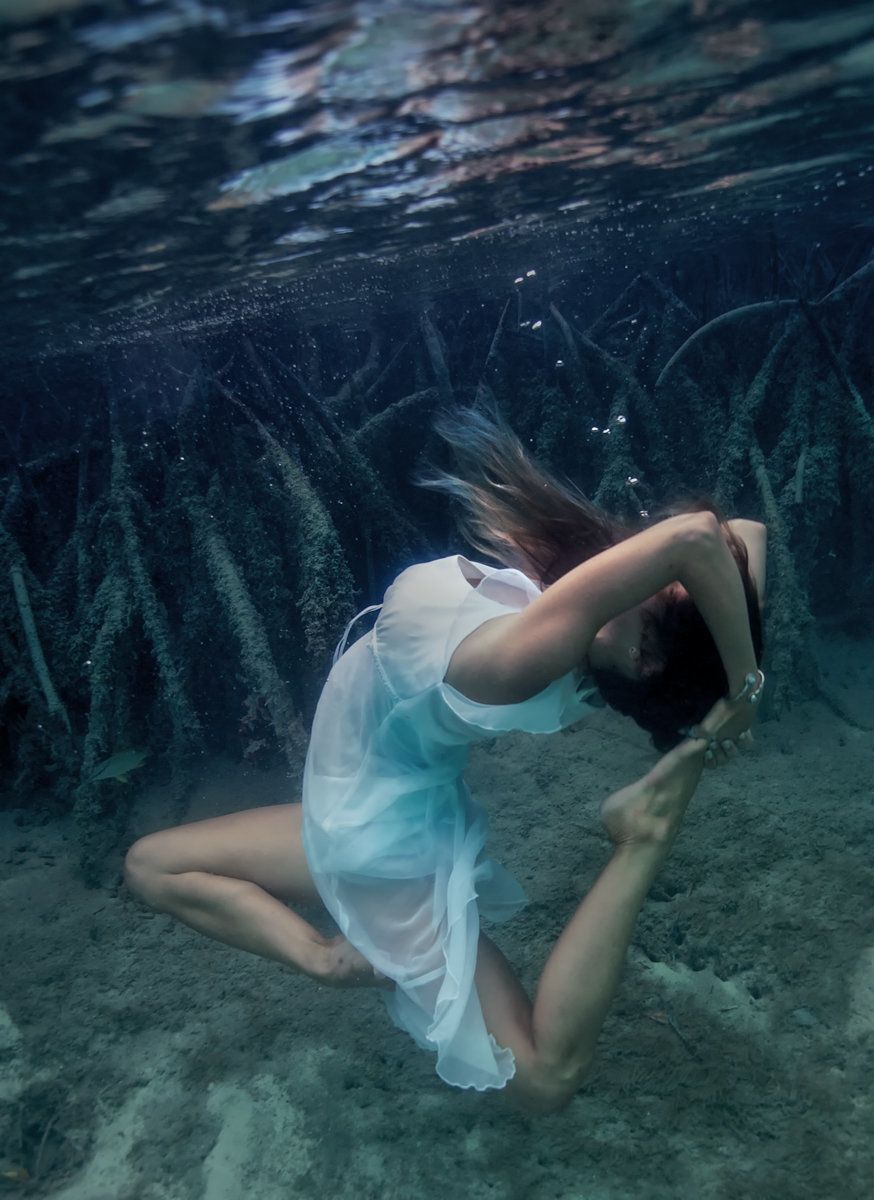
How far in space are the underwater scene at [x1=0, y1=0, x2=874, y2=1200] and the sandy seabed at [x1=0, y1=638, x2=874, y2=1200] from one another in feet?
0.05

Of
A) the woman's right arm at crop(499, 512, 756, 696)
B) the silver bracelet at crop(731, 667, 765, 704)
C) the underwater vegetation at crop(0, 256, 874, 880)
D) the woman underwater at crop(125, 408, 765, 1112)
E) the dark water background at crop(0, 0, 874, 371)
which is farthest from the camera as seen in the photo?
the underwater vegetation at crop(0, 256, 874, 880)

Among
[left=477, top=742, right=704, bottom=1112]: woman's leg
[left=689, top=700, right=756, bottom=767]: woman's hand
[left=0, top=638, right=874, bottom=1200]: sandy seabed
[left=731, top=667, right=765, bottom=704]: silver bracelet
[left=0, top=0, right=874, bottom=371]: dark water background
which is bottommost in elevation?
[left=0, top=638, right=874, bottom=1200]: sandy seabed

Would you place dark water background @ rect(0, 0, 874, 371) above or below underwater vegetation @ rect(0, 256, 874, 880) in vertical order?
above

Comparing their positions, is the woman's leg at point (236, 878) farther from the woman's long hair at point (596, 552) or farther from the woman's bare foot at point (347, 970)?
the woman's long hair at point (596, 552)

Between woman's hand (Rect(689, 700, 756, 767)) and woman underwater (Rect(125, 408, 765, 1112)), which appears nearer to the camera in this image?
woman underwater (Rect(125, 408, 765, 1112))

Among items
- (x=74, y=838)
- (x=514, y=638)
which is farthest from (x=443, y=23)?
(x=74, y=838)

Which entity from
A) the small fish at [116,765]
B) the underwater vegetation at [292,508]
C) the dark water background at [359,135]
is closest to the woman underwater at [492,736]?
the small fish at [116,765]

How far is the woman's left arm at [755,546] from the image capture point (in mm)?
2303

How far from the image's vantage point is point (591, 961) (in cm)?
228

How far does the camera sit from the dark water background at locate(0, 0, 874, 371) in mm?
2611

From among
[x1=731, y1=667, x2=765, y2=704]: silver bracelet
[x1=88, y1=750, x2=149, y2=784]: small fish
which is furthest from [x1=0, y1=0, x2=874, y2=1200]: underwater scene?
[x1=88, y1=750, x2=149, y2=784]: small fish

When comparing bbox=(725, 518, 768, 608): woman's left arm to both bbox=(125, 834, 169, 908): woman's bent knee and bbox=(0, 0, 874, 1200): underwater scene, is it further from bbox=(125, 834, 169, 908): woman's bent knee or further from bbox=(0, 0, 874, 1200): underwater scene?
bbox=(125, 834, 169, 908): woman's bent knee

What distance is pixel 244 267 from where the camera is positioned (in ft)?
17.6

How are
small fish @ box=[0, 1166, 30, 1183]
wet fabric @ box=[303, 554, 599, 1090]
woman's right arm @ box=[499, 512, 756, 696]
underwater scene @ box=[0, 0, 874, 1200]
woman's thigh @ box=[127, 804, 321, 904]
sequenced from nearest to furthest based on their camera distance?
woman's right arm @ box=[499, 512, 756, 696] < wet fabric @ box=[303, 554, 599, 1090] < underwater scene @ box=[0, 0, 874, 1200] < small fish @ box=[0, 1166, 30, 1183] < woman's thigh @ box=[127, 804, 321, 904]
